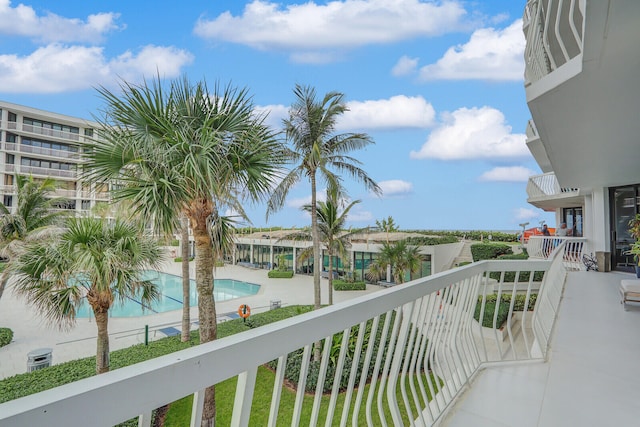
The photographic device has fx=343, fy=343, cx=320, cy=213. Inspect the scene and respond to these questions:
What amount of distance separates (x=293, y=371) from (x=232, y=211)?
12.7ft

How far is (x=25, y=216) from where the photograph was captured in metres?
10.2

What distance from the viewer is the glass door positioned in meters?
9.23

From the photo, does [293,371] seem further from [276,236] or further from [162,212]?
[276,236]

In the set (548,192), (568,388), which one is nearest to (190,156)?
(568,388)

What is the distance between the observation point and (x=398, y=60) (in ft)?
57.0

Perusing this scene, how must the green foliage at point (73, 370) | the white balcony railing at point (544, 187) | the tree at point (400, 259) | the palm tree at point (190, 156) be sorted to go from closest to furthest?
the palm tree at point (190, 156)
the green foliage at point (73, 370)
the white balcony railing at point (544, 187)
the tree at point (400, 259)

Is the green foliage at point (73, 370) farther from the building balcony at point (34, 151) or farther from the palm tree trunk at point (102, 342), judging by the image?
the building balcony at point (34, 151)

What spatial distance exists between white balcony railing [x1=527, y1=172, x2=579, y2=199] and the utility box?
16.6 meters

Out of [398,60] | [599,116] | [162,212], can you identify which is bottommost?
[162,212]

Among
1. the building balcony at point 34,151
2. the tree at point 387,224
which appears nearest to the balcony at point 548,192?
the tree at point 387,224

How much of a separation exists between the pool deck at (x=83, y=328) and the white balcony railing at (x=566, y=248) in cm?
Result: 806

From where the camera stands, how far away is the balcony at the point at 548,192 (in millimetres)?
12820

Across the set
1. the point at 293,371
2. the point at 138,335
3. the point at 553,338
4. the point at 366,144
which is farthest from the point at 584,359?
the point at 138,335

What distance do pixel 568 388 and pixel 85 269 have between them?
21.1ft
